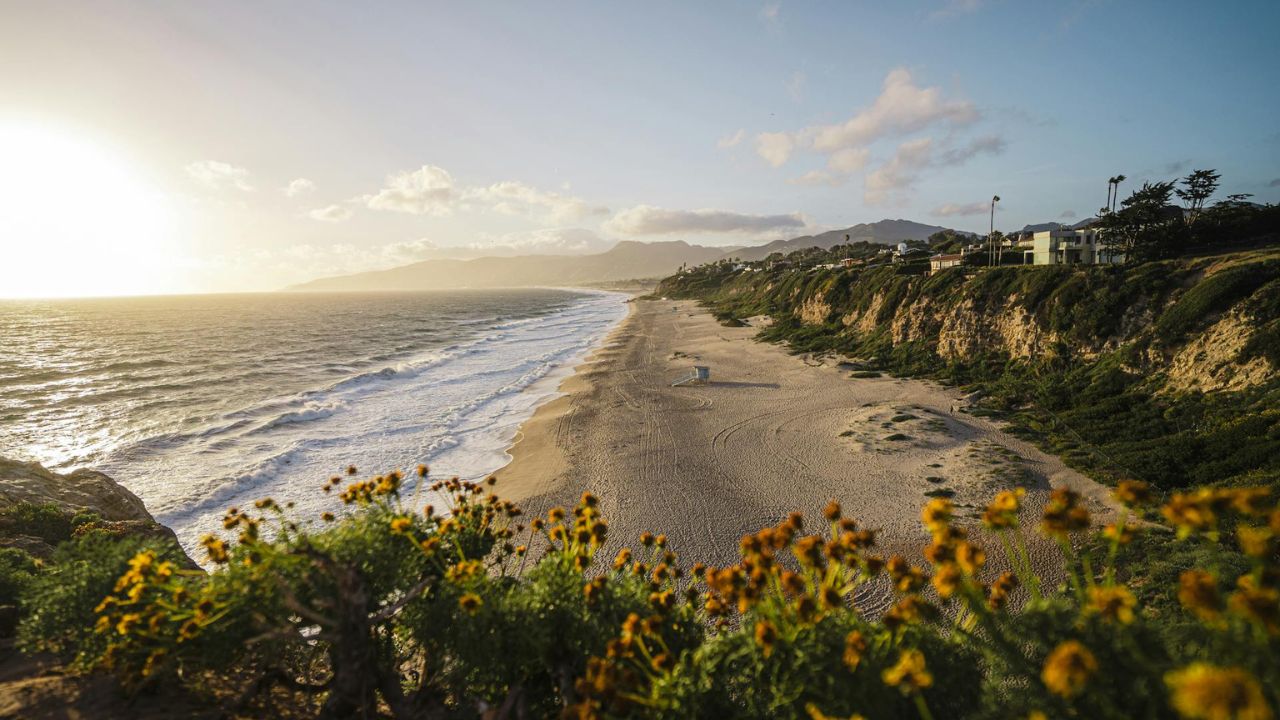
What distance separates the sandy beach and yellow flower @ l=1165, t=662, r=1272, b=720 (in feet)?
28.6

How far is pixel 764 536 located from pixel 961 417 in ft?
69.5

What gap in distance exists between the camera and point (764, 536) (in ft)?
11.7

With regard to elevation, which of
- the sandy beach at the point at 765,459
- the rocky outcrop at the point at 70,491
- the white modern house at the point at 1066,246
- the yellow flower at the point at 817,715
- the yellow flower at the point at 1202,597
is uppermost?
the white modern house at the point at 1066,246

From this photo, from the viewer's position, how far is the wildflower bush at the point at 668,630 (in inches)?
103

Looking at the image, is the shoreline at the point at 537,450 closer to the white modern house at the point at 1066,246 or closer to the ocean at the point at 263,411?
the ocean at the point at 263,411

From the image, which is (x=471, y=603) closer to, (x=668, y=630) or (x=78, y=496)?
(x=668, y=630)

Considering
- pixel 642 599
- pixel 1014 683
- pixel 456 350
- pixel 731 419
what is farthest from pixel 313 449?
pixel 456 350

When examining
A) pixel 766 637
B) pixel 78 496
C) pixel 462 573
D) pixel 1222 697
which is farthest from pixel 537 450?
pixel 1222 697

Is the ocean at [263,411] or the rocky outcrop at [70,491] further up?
the rocky outcrop at [70,491]

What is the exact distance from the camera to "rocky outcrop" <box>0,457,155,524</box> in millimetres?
10406

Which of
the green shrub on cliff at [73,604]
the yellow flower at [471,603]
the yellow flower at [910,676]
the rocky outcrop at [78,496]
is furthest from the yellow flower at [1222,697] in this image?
the rocky outcrop at [78,496]

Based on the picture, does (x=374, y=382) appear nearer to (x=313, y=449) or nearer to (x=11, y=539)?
(x=313, y=449)

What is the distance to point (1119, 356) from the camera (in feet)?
68.7

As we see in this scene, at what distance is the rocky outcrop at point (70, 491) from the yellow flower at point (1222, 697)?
14732 millimetres
